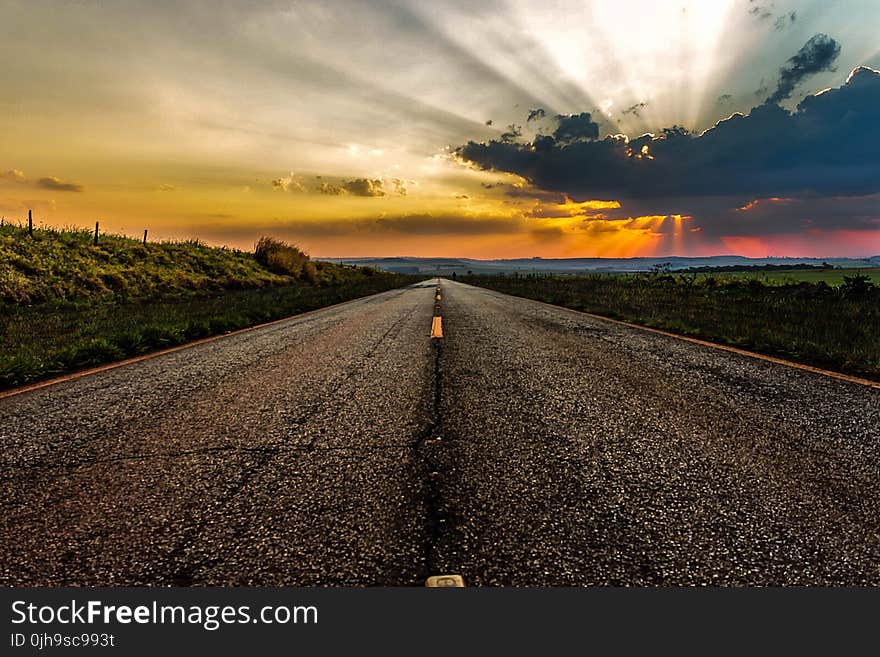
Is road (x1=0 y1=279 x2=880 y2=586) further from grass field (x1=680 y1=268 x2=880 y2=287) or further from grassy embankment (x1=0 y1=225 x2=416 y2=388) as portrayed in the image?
grass field (x1=680 y1=268 x2=880 y2=287)

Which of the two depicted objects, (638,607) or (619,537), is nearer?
(638,607)

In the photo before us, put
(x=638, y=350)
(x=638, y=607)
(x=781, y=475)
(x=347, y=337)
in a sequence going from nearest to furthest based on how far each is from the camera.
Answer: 1. (x=638, y=607)
2. (x=781, y=475)
3. (x=638, y=350)
4. (x=347, y=337)

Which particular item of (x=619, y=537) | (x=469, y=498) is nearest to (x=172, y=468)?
Answer: (x=469, y=498)

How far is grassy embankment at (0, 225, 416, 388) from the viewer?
6689 millimetres

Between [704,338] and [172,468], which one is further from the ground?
[704,338]

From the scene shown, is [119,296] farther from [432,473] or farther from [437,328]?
[432,473]

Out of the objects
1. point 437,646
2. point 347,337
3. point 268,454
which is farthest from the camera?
point 347,337

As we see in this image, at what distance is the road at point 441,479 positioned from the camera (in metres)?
1.73

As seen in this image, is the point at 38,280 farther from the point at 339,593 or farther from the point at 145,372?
the point at 339,593

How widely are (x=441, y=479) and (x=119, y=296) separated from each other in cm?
2018

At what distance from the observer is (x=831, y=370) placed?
18.1 feet

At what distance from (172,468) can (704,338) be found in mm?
8508

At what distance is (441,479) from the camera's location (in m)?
2.49

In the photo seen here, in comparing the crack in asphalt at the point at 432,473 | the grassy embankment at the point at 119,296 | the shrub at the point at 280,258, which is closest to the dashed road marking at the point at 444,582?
the crack in asphalt at the point at 432,473
